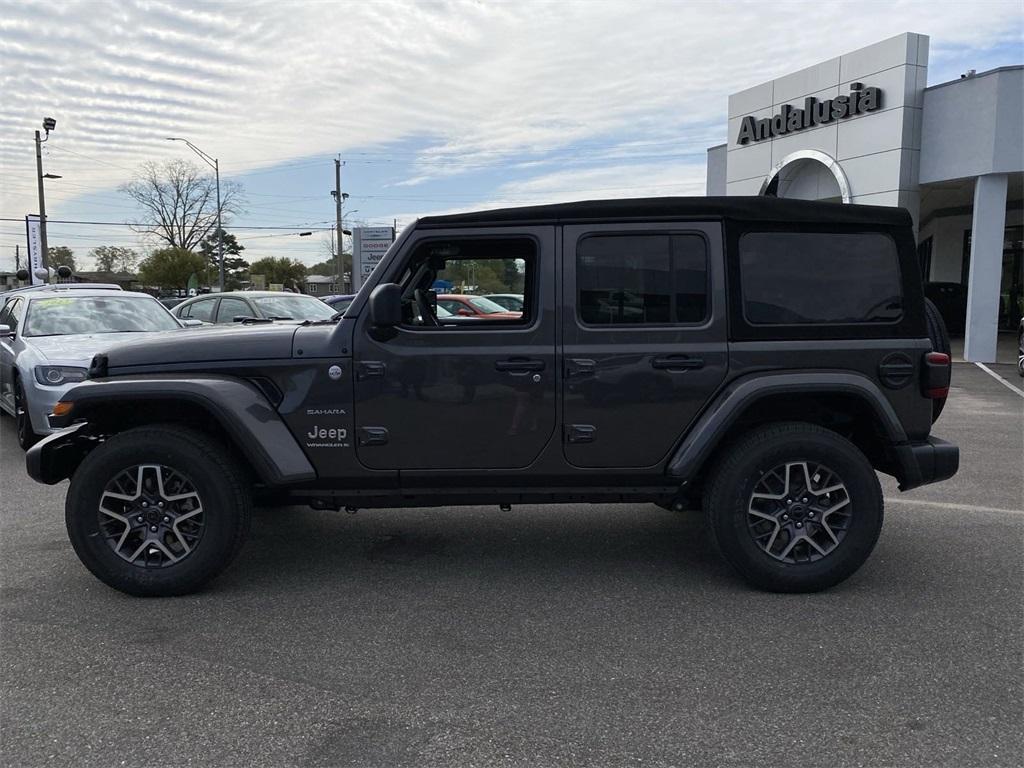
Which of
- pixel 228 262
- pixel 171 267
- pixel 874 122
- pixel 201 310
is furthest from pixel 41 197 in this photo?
pixel 228 262

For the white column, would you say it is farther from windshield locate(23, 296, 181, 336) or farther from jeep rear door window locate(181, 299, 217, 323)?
windshield locate(23, 296, 181, 336)

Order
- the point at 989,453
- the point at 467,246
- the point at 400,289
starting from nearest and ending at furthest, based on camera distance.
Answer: the point at 400,289
the point at 467,246
the point at 989,453

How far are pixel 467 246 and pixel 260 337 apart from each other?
119 cm

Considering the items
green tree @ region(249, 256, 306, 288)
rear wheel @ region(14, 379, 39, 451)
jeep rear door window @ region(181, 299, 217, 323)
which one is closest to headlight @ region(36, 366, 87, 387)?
rear wheel @ region(14, 379, 39, 451)

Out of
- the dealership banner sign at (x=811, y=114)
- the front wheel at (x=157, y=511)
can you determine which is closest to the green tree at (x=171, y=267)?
the dealership banner sign at (x=811, y=114)

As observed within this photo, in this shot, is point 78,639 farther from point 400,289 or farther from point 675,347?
point 675,347

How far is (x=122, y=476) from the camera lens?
4020mm

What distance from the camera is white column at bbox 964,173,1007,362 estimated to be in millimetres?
16047

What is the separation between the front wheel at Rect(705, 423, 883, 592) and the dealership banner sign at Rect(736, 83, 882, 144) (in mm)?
15774

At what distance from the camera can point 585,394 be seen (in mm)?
4020

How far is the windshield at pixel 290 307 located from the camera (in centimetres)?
1105

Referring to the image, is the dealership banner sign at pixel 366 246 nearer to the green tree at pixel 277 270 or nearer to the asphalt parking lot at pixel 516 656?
the asphalt parking lot at pixel 516 656

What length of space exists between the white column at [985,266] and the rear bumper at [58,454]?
17.0 metres

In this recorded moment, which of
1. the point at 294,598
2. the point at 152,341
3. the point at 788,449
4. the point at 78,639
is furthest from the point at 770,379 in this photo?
the point at 78,639
